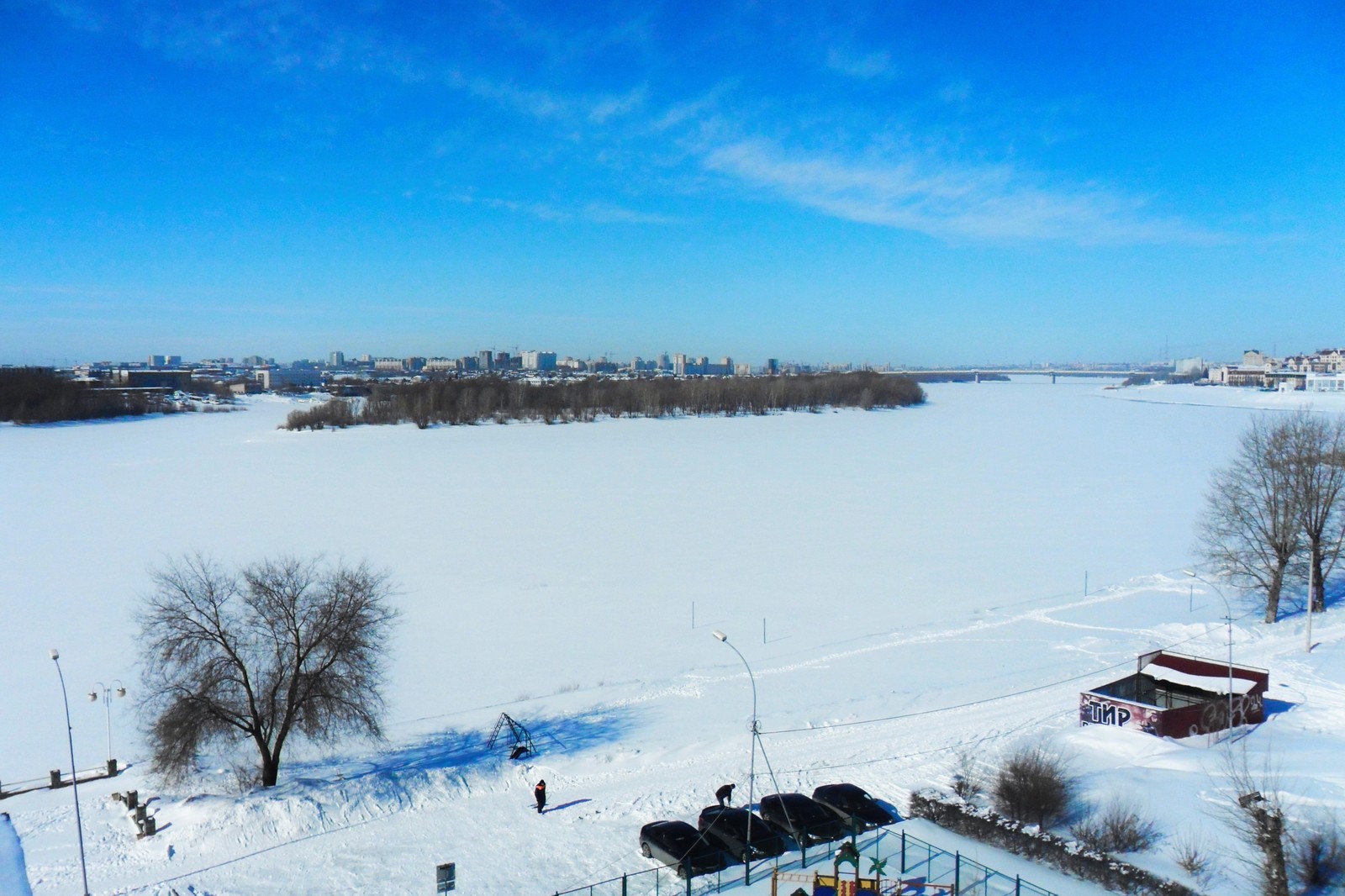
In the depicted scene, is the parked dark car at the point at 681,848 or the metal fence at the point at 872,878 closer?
the metal fence at the point at 872,878

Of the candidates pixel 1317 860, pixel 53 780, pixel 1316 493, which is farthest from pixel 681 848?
pixel 1316 493

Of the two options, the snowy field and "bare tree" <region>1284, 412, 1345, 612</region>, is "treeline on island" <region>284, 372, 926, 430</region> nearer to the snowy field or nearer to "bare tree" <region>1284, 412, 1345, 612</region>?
the snowy field

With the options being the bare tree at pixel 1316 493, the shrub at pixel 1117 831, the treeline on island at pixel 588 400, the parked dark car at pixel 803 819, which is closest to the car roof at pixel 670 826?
the parked dark car at pixel 803 819

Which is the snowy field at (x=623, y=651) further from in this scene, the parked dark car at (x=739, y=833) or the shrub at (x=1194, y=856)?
the parked dark car at (x=739, y=833)

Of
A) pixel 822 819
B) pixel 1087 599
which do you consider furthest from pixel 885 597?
pixel 822 819

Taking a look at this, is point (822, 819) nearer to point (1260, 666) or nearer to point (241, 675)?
point (241, 675)

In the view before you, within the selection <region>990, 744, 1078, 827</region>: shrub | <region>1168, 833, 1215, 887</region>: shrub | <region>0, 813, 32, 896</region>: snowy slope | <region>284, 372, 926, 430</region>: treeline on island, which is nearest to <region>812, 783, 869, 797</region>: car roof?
<region>990, 744, 1078, 827</region>: shrub

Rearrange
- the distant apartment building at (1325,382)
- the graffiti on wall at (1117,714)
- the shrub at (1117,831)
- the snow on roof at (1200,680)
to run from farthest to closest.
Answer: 1. the distant apartment building at (1325,382)
2. the snow on roof at (1200,680)
3. the graffiti on wall at (1117,714)
4. the shrub at (1117,831)
